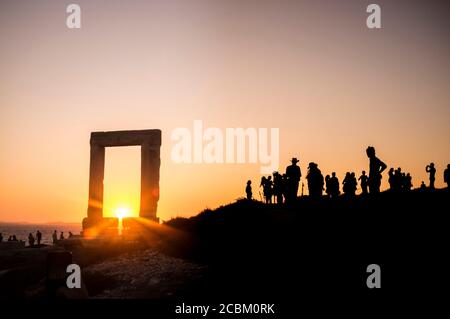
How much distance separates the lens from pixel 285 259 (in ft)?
34.3

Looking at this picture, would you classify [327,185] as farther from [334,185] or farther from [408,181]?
[408,181]

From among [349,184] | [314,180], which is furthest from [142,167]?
[349,184]

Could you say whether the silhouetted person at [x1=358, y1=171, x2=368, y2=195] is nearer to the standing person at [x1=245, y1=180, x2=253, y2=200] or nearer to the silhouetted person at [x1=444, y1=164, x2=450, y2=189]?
the silhouetted person at [x1=444, y1=164, x2=450, y2=189]

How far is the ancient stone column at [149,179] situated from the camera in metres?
19.2

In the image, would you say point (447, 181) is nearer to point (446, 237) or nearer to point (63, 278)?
point (446, 237)

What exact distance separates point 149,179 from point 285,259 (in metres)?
10.5

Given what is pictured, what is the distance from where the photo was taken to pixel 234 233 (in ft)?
45.0

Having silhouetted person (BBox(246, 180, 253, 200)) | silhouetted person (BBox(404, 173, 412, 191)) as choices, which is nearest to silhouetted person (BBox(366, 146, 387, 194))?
silhouetted person (BBox(246, 180, 253, 200))

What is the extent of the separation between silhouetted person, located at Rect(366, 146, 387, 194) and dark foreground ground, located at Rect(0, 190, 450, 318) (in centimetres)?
65

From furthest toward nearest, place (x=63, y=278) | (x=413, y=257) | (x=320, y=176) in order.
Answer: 1. (x=320, y=176)
2. (x=63, y=278)
3. (x=413, y=257)

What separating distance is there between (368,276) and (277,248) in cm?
331

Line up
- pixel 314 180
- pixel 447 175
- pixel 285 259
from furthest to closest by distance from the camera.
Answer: pixel 447 175 < pixel 314 180 < pixel 285 259

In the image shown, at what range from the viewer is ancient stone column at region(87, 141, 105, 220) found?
65.4 ft
